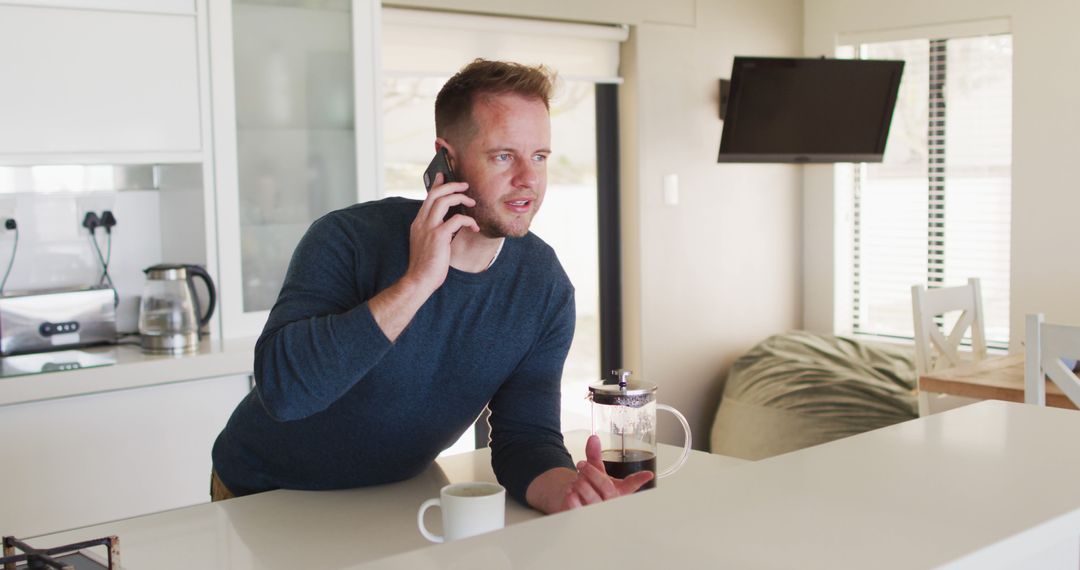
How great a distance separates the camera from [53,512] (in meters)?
2.78

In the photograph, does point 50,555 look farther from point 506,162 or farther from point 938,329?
point 938,329

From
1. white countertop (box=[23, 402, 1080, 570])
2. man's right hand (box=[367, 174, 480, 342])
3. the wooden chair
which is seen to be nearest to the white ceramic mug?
white countertop (box=[23, 402, 1080, 570])

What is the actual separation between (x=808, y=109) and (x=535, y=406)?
311 centimetres

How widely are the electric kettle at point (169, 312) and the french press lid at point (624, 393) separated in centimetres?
189

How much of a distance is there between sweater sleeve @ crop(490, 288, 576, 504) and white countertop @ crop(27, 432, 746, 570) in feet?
0.25

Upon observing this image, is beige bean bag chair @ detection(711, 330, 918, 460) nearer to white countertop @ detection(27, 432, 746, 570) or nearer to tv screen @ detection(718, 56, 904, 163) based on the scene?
tv screen @ detection(718, 56, 904, 163)

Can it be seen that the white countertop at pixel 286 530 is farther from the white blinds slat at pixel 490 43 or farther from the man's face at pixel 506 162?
the white blinds slat at pixel 490 43

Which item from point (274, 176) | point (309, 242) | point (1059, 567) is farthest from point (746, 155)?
point (1059, 567)

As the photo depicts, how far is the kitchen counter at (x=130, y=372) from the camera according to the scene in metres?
2.69

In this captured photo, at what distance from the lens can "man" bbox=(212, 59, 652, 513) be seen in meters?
1.55

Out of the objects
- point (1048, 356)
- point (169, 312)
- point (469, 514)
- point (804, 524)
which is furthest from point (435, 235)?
point (1048, 356)

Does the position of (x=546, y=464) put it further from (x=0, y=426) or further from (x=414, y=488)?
(x=0, y=426)

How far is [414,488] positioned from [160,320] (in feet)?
5.48

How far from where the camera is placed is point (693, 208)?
4.79 meters
